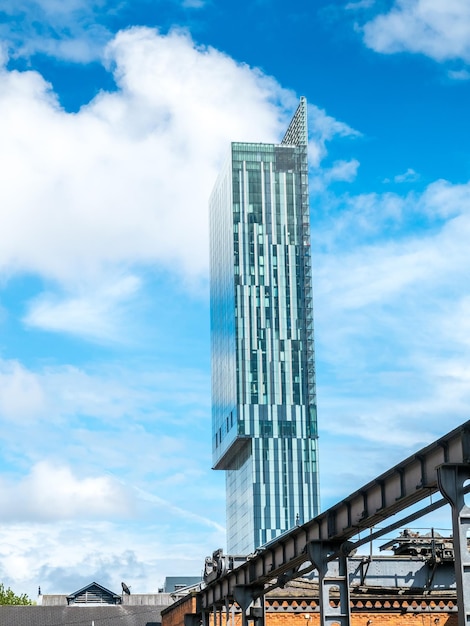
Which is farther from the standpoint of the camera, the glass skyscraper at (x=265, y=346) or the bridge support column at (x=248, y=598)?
the glass skyscraper at (x=265, y=346)

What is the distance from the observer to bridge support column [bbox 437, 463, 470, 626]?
21875 mm

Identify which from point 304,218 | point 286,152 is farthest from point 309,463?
point 286,152

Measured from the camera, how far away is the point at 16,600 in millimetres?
106500

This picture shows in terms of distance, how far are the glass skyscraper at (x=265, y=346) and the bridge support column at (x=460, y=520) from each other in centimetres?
13968

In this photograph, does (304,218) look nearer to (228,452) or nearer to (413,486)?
(228,452)

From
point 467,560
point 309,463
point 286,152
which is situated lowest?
point 467,560

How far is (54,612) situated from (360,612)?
37875mm

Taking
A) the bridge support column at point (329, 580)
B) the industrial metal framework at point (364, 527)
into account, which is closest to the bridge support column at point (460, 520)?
the industrial metal framework at point (364, 527)

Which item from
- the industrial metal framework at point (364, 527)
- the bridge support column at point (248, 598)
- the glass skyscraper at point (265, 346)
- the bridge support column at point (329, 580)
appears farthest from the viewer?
the glass skyscraper at point (265, 346)

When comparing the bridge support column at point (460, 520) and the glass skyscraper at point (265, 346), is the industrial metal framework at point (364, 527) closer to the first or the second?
the bridge support column at point (460, 520)

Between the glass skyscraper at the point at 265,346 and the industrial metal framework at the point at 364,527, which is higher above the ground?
the glass skyscraper at the point at 265,346

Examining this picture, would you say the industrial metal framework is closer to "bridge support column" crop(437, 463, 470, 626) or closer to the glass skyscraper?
"bridge support column" crop(437, 463, 470, 626)

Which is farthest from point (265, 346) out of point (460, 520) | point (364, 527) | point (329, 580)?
point (460, 520)

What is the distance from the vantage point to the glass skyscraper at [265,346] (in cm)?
16675
